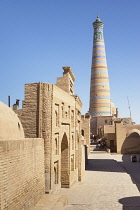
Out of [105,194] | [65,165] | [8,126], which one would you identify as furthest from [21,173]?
[65,165]

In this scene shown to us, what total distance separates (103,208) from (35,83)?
17.7 feet

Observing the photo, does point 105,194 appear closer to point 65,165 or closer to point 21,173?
point 65,165

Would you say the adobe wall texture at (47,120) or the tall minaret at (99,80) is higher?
the tall minaret at (99,80)

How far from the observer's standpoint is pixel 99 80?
45.7 metres

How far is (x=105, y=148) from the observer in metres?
33.3

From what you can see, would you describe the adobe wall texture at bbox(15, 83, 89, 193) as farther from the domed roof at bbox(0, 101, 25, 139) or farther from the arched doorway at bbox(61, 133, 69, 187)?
the arched doorway at bbox(61, 133, 69, 187)

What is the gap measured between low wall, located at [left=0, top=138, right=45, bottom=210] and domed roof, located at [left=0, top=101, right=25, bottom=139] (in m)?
0.56

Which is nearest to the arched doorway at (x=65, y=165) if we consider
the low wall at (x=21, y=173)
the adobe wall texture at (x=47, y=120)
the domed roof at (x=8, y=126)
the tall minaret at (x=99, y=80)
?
the adobe wall texture at (x=47, y=120)

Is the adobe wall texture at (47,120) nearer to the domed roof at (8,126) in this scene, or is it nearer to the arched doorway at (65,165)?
the domed roof at (8,126)

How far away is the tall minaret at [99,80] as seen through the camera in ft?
149

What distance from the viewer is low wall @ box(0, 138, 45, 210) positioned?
19.7ft

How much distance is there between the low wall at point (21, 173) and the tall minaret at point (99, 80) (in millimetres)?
36561

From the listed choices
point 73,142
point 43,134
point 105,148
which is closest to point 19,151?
point 43,134

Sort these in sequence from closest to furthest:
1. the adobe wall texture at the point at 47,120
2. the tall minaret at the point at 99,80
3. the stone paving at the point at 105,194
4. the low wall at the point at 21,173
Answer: the low wall at the point at 21,173 → the stone paving at the point at 105,194 → the adobe wall texture at the point at 47,120 → the tall minaret at the point at 99,80
